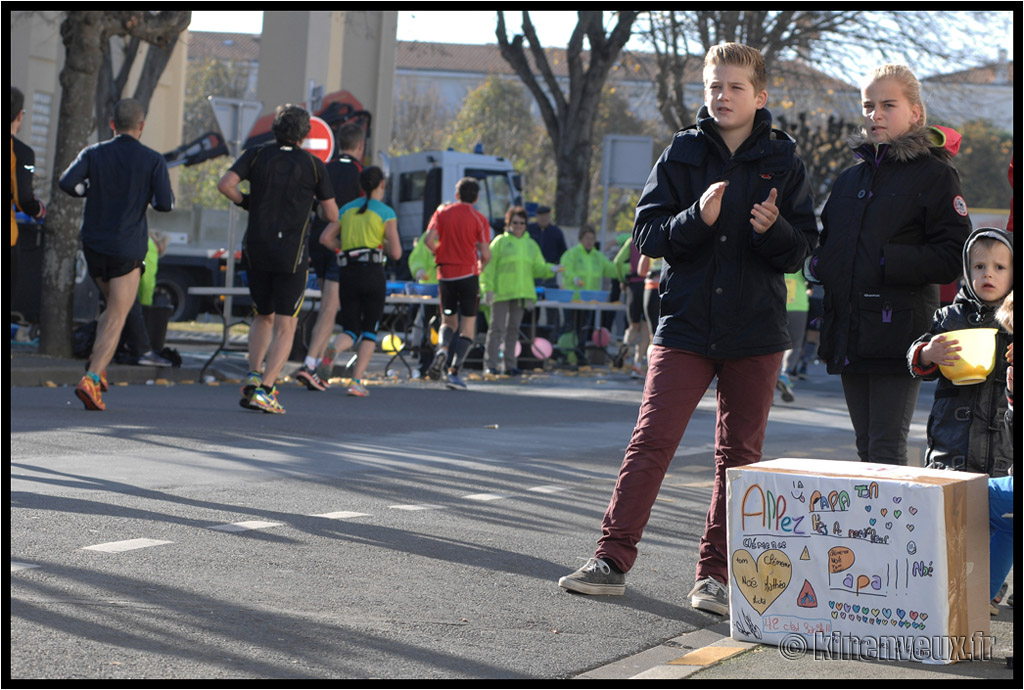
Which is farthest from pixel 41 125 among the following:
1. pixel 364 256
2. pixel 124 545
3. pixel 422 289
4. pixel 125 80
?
pixel 124 545

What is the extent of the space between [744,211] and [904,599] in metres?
1.49

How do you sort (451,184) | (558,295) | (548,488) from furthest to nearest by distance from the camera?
(451,184), (558,295), (548,488)

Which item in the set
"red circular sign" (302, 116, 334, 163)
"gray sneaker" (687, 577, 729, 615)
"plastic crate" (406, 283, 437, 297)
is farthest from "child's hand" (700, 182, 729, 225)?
"red circular sign" (302, 116, 334, 163)

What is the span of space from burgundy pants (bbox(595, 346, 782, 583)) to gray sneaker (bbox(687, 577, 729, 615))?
50 millimetres

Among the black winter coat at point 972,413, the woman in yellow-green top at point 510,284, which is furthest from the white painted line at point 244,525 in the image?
the woman in yellow-green top at point 510,284

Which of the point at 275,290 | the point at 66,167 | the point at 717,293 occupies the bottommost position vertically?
the point at 275,290

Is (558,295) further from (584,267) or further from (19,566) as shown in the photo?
(19,566)

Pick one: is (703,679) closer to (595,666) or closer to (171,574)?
(595,666)

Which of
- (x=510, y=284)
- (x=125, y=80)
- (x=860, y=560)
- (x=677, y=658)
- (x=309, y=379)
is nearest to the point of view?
(x=860, y=560)

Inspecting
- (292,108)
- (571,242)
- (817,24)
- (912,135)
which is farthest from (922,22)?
(912,135)

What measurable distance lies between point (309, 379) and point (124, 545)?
313 inches

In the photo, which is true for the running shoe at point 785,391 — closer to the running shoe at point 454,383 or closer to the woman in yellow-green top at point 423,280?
the running shoe at point 454,383

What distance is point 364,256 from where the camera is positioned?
1323 centimetres

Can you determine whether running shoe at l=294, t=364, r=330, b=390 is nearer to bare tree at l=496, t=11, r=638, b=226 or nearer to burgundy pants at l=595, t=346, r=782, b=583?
burgundy pants at l=595, t=346, r=782, b=583
